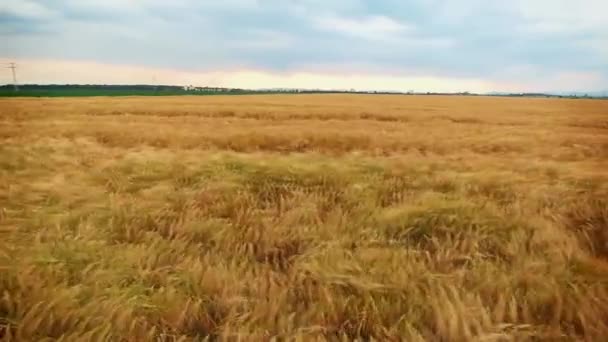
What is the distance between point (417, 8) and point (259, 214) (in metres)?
1.16

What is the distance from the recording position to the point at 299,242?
6.05ft

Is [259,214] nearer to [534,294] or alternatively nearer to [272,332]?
[272,332]

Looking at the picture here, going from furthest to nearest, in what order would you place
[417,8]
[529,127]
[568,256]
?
[529,127], [417,8], [568,256]

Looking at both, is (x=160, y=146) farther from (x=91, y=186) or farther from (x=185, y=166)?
(x=91, y=186)

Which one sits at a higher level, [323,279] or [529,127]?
[529,127]

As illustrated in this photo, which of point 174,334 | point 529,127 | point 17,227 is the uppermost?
point 529,127

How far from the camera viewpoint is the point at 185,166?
2791 millimetres

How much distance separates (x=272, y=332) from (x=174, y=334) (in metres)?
0.25

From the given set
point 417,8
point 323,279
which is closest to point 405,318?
point 323,279

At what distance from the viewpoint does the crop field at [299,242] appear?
1.30 m

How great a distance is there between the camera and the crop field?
130 centimetres

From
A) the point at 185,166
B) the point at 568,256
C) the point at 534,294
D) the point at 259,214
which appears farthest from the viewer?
the point at 185,166

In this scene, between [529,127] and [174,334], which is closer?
[174,334]

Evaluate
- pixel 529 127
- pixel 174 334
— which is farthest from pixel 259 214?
pixel 529 127
